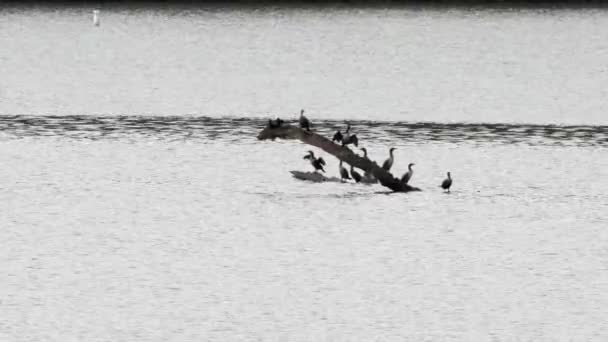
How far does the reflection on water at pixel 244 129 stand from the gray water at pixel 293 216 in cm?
8

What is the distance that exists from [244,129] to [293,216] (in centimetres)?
1178

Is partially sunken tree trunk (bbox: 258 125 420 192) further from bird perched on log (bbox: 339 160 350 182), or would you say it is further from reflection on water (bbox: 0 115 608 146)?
reflection on water (bbox: 0 115 608 146)

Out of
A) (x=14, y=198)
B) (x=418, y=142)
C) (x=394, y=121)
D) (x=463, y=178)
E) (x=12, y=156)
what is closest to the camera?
(x=14, y=198)

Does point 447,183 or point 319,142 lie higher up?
point 319,142

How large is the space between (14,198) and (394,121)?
13967 millimetres

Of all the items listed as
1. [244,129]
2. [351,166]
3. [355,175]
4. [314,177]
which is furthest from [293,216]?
[244,129]

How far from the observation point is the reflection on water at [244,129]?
29.8 m

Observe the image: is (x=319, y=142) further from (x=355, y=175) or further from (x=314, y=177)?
(x=314, y=177)

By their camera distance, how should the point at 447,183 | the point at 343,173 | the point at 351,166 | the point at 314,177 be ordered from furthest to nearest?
1. the point at 314,177
2. the point at 343,173
3. the point at 351,166
4. the point at 447,183

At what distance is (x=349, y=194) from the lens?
22375 mm

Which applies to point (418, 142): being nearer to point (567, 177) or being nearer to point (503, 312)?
point (567, 177)

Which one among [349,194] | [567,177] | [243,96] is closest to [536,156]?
[567,177]

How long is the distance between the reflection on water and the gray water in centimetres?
8

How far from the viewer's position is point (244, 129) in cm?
3172
